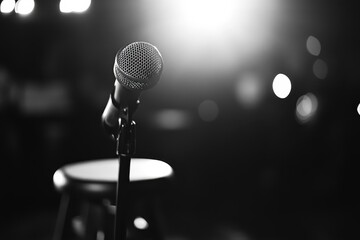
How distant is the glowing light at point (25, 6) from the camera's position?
3.48 metres

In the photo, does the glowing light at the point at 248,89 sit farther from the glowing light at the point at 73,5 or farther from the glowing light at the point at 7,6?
the glowing light at the point at 7,6

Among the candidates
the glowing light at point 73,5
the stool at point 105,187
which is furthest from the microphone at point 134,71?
the glowing light at point 73,5

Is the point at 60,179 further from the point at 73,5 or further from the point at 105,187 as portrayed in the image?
the point at 73,5

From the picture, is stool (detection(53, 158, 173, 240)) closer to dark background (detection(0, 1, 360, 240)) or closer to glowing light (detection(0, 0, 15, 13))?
dark background (detection(0, 1, 360, 240))

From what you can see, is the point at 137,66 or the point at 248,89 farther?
the point at 248,89

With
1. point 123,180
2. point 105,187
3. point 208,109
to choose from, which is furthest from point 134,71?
point 208,109

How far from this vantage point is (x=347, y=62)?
373 cm

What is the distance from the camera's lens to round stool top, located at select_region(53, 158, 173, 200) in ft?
3.65

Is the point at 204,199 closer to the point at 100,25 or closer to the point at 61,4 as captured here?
the point at 100,25

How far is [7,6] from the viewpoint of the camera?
3484mm

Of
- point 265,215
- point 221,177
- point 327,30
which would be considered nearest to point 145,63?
point 265,215

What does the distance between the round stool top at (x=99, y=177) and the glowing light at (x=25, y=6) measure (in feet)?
8.50

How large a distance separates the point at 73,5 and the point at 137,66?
297 cm

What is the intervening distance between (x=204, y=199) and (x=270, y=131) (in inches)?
34.4
